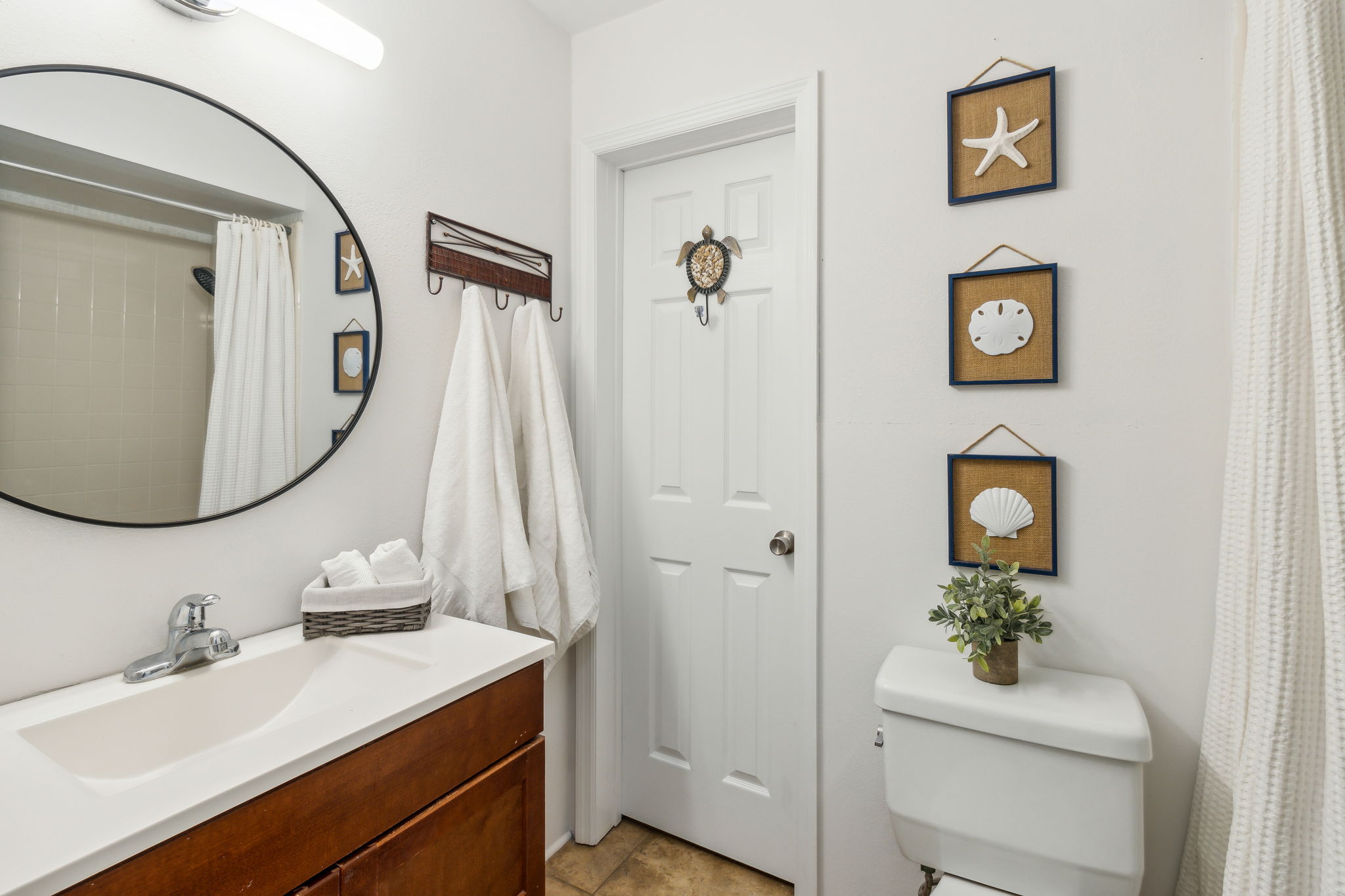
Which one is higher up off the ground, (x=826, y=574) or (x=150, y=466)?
(x=150, y=466)

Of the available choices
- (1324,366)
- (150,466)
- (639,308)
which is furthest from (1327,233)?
(150,466)

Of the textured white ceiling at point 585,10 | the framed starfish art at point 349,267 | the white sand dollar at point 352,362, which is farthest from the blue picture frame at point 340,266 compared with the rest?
the textured white ceiling at point 585,10

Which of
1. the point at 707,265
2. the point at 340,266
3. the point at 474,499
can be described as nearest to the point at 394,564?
the point at 474,499

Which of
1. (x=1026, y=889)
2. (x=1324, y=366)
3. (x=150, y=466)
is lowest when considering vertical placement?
(x=1026, y=889)

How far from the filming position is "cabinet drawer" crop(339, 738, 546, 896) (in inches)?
34.5

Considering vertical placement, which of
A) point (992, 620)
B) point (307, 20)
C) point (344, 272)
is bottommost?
point (992, 620)

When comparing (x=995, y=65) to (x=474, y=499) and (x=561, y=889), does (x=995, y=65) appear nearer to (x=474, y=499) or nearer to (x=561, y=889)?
(x=474, y=499)

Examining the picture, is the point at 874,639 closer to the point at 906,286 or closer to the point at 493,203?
the point at 906,286

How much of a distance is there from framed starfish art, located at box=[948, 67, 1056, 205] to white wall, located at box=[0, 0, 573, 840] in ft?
3.51

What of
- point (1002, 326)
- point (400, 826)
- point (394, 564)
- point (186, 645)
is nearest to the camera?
point (400, 826)

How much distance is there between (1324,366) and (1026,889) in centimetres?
96

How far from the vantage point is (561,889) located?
170 centimetres

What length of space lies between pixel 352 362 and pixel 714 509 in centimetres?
98

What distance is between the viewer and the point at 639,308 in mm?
1921
